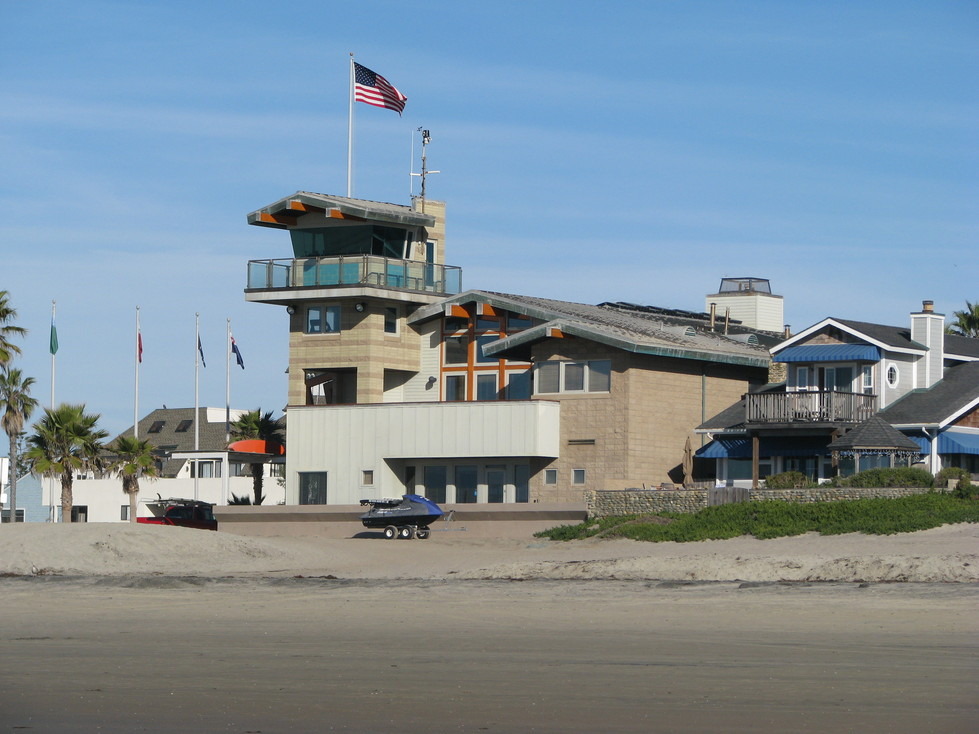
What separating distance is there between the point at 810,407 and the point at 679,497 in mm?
5715

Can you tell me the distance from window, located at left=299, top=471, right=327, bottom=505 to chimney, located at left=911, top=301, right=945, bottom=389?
764 inches

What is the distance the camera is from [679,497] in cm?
4228

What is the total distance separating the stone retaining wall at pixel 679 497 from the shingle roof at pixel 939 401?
5.69m

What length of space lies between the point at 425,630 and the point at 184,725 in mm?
7950

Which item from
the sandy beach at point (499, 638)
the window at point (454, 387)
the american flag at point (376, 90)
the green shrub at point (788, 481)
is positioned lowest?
the sandy beach at point (499, 638)

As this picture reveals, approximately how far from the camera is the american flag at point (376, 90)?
53219 millimetres

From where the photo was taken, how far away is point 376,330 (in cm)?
5175

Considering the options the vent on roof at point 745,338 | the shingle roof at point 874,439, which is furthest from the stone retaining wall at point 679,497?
the vent on roof at point 745,338

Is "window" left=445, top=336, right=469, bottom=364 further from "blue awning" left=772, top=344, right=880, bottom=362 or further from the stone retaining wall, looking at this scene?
"blue awning" left=772, top=344, right=880, bottom=362

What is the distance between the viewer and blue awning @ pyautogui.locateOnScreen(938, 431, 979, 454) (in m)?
43.8

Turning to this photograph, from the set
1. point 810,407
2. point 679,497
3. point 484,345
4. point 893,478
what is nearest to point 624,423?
point 679,497

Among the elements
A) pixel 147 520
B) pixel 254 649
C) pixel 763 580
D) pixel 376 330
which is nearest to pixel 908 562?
pixel 763 580

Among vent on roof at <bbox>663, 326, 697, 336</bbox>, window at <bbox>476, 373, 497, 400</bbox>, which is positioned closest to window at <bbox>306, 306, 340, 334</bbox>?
window at <bbox>476, 373, 497, 400</bbox>

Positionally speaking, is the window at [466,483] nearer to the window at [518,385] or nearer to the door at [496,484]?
the door at [496,484]
